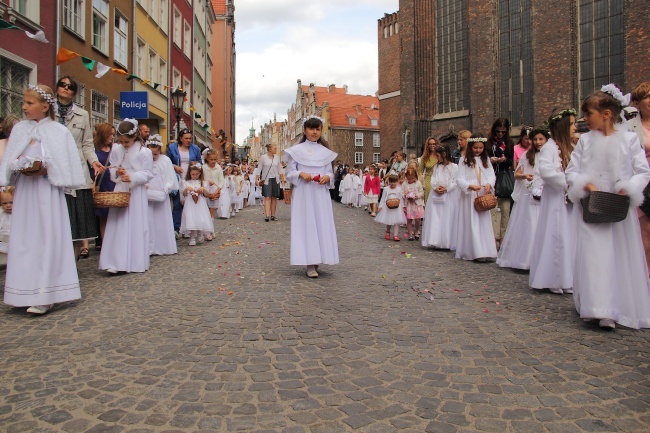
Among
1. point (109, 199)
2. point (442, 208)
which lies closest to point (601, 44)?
point (442, 208)

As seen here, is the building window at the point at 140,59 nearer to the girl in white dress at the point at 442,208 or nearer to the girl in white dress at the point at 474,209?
the girl in white dress at the point at 442,208

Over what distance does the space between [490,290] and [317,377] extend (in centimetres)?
355

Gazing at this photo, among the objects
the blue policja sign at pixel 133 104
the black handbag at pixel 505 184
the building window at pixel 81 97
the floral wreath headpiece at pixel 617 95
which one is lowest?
the black handbag at pixel 505 184

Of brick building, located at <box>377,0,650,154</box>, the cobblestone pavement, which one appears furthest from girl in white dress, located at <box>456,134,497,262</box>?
brick building, located at <box>377,0,650,154</box>

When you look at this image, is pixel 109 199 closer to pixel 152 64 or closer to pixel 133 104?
pixel 133 104

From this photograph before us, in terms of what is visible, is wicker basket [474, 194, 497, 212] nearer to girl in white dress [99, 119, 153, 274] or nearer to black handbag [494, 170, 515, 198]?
black handbag [494, 170, 515, 198]

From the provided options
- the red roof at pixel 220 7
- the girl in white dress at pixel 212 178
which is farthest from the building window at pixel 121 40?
the red roof at pixel 220 7

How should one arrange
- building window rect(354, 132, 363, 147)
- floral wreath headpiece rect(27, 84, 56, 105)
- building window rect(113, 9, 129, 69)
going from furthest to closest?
1. building window rect(354, 132, 363, 147)
2. building window rect(113, 9, 129, 69)
3. floral wreath headpiece rect(27, 84, 56, 105)

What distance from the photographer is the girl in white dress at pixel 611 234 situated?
15.4 ft

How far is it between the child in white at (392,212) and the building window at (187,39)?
2591 centimetres

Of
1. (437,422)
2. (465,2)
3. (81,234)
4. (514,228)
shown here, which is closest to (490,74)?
(465,2)

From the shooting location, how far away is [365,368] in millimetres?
3691

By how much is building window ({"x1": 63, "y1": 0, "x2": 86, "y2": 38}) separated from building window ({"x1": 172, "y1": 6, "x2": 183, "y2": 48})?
540 inches

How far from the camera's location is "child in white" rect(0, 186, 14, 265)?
7328 mm
